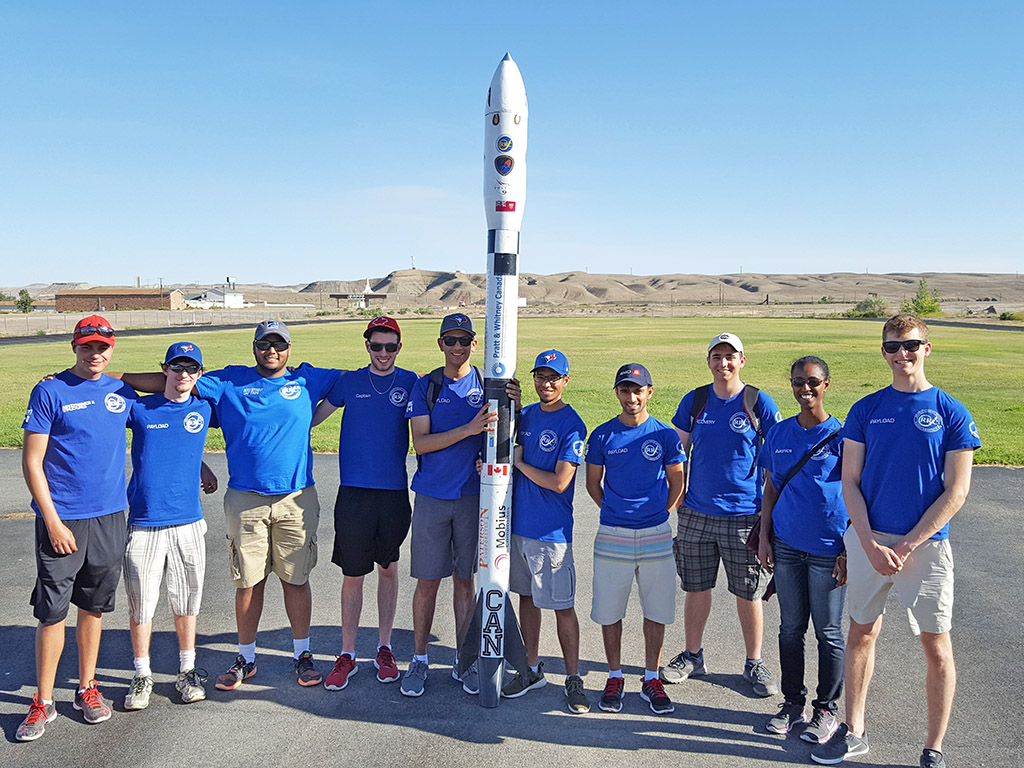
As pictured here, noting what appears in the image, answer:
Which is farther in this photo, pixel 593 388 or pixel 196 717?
pixel 593 388

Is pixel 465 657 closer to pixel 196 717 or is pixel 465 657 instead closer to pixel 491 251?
pixel 196 717

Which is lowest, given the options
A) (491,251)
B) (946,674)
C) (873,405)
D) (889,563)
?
(946,674)

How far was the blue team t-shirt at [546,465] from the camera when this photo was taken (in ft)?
18.0

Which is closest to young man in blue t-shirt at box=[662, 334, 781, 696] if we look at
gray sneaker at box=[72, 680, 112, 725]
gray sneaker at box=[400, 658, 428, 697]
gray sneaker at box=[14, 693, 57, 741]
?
gray sneaker at box=[400, 658, 428, 697]

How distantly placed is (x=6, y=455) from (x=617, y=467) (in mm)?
12315

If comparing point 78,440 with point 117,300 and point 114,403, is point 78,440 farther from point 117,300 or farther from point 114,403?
point 117,300

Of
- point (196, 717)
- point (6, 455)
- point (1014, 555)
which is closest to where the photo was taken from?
point (196, 717)

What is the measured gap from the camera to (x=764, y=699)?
5.52 metres

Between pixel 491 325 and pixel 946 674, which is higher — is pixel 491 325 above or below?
above

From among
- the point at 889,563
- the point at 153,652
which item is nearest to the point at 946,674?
the point at 889,563

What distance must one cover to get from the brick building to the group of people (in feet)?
355

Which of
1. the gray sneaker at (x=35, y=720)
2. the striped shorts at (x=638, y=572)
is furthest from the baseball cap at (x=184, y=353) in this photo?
the striped shorts at (x=638, y=572)

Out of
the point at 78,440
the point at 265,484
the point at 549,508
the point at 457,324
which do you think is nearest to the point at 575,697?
the point at 549,508

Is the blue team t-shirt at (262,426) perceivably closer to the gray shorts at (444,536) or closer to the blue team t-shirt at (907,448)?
the gray shorts at (444,536)
